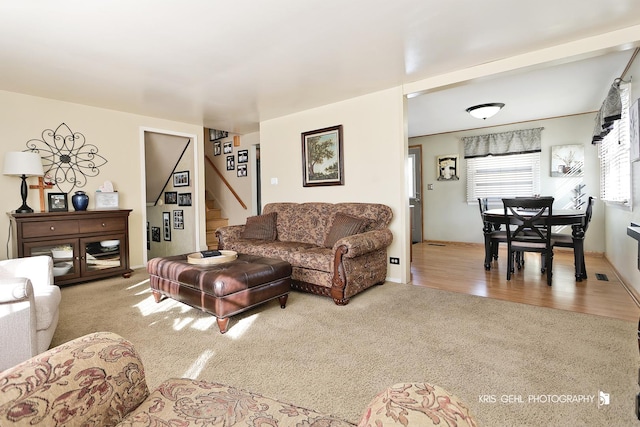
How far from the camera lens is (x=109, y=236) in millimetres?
3998

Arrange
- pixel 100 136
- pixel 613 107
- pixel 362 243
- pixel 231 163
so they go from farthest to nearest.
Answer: pixel 231 163 → pixel 100 136 → pixel 613 107 → pixel 362 243

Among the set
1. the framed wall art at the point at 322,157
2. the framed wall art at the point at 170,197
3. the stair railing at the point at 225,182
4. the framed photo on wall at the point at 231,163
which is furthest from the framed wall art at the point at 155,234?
the framed wall art at the point at 322,157

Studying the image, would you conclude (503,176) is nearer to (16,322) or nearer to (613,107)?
(613,107)

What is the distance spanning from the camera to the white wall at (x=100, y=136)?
3701mm

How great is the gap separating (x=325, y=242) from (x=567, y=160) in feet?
14.7

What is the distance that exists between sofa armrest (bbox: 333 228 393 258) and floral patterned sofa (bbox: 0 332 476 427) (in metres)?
2.02

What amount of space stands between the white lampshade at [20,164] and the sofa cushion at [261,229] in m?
2.36

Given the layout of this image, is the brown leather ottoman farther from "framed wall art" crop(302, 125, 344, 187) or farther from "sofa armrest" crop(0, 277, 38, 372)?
"framed wall art" crop(302, 125, 344, 187)

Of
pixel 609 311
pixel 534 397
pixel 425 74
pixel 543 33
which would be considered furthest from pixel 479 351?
pixel 425 74

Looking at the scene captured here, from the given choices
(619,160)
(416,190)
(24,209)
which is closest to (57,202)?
(24,209)

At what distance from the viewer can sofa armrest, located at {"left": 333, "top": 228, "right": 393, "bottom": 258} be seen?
9.68 ft

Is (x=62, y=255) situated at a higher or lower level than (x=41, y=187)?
lower

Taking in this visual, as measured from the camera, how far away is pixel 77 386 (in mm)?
822

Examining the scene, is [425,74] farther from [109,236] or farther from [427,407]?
[109,236]
